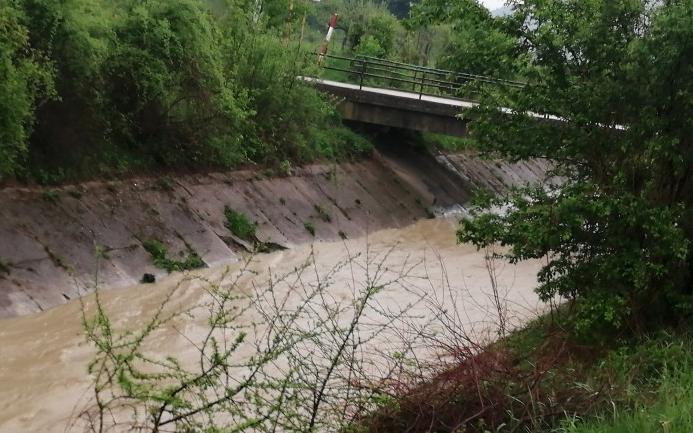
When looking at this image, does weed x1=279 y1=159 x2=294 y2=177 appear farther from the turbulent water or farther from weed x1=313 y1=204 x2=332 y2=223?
the turbulent water

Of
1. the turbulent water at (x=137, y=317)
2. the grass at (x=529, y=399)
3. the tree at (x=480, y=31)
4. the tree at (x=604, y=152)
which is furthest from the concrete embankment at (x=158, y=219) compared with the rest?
the tree at (x=480, y=31)

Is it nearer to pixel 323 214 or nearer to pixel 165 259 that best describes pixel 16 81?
pixel 165 259

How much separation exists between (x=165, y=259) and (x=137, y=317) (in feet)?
8.19

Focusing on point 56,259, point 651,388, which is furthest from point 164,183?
point 651,388

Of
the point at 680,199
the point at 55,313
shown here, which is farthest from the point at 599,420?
the point at 55,313

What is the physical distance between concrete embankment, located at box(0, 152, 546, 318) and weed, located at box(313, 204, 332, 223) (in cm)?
4

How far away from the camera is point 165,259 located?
14.1 meters

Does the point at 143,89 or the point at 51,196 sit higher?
the point at 143,89

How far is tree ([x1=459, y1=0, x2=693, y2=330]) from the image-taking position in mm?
8852

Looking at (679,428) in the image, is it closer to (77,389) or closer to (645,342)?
Answer: (645,342)

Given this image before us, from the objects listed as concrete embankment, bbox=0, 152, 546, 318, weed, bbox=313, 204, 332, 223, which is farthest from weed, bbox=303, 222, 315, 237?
weed, bbox=313, 204, 332, 223

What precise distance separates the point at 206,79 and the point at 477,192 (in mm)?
7523

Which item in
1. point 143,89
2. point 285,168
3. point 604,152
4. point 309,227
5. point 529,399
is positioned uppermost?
point 604,152

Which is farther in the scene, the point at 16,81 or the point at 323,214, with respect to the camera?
the point at 323,214
